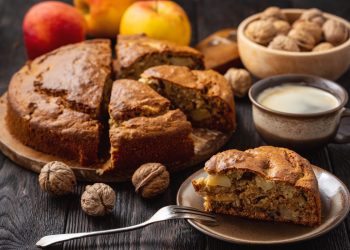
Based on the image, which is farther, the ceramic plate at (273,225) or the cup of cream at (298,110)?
the cup of cream at (298,110)

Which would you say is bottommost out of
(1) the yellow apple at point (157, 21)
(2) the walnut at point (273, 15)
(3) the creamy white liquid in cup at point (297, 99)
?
(1) the yellow apple at point (157, 21)

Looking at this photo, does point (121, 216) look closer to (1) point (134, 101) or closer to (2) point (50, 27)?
(1) point (134, 101)

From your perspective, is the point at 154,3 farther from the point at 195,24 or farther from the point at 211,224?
the point at 211,224

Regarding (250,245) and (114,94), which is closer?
(250,245)

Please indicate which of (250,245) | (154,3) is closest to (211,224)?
(250,245)

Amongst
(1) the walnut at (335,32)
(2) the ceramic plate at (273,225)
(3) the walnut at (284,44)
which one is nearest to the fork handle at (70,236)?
(2) the ceramic plate at (273,225)

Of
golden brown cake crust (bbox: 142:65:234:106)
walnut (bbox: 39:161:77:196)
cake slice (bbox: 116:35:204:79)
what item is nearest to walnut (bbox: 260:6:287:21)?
cake slice (bbox: 116:35:204:79)

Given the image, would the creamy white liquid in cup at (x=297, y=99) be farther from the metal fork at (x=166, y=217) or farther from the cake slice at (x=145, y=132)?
the metal fork at (x=166, y=217)

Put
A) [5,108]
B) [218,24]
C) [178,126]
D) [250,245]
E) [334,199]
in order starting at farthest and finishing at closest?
[218,24]
[5,108]
[178,126]
[334,199]
[250,245]
